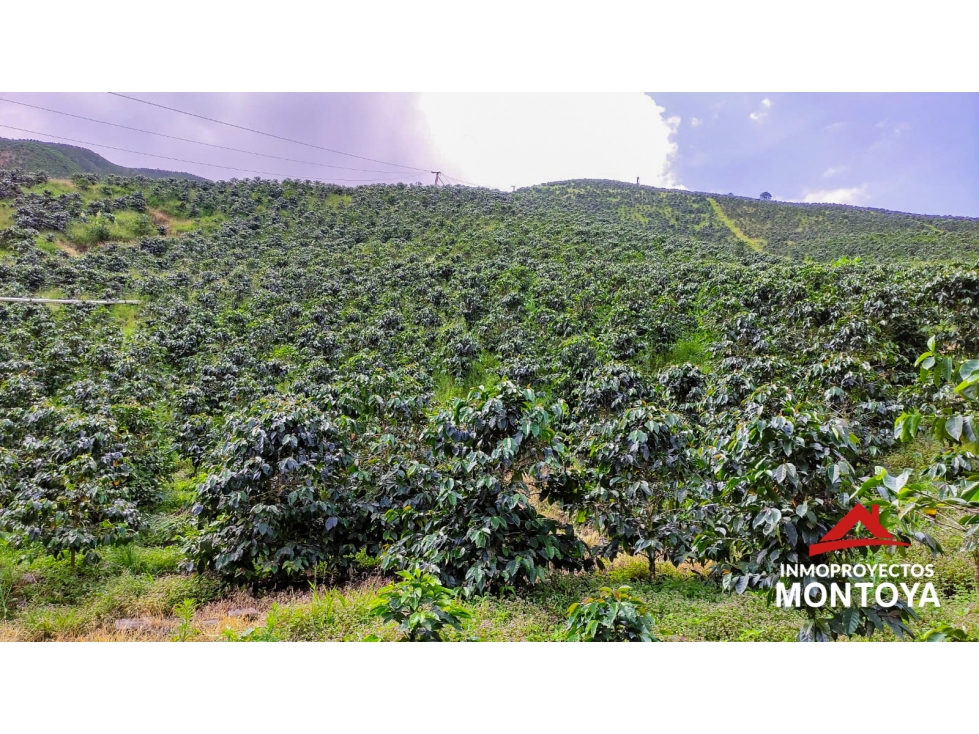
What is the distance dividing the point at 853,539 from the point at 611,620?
1.52m

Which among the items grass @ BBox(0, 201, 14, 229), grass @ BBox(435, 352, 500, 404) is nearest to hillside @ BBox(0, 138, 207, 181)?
grass @ BBox(0, 201, 14, 229)

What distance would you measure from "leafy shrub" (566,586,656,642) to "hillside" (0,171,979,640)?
84 millimetres

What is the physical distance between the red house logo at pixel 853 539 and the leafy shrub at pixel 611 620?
1.08 m

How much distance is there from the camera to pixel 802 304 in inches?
409

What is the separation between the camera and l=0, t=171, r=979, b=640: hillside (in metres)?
3.04

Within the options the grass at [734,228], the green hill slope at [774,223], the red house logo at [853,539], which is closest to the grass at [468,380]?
the red house logo at [853,539]

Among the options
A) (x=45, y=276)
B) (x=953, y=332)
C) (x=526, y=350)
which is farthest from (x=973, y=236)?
(x=45, y=276)

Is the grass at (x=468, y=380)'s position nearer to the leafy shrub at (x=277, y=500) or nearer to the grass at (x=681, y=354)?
the grass at (x=681, y=354)

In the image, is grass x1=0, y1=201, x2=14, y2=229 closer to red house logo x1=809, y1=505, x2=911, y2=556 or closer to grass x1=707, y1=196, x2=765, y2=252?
red house logo x1=809, y1=505, x2=911, y2=556

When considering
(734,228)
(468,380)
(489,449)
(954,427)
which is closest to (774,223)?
(734,228)

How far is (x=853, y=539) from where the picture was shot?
2760 mm

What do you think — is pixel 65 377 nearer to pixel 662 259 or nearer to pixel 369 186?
pixel 662 259

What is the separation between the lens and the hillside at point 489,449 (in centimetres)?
304

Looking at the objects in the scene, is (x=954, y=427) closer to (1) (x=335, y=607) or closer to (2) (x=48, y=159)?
(1) (x=335, y=607)
